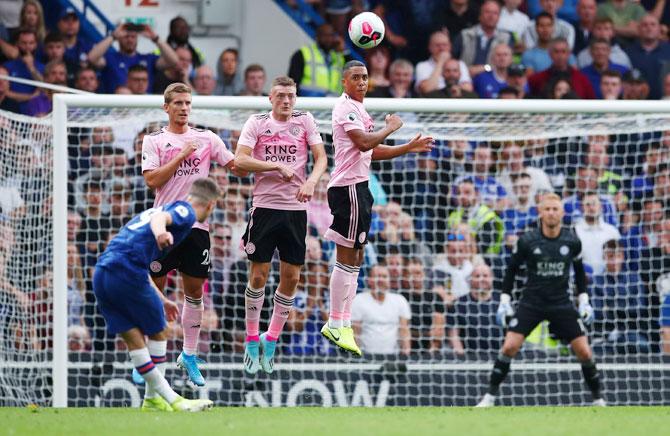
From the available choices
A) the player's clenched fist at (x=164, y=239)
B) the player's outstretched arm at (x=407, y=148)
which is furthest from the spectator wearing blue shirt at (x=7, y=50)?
the player's clenched fist at (x=164, y=239)

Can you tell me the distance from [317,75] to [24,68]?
3.86 meters

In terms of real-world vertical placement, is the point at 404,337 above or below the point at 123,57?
below

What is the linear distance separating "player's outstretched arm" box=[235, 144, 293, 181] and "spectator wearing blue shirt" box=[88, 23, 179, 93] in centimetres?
603

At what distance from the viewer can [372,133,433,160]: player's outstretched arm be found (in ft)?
41.8

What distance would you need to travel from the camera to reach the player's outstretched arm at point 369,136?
40.9 ft

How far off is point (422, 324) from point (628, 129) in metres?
3.41

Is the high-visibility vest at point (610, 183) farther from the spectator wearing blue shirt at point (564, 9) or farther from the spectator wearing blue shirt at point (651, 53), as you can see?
the spectator wearing blue shirt at point (564, 9)

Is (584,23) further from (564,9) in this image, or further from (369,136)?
(369,136)

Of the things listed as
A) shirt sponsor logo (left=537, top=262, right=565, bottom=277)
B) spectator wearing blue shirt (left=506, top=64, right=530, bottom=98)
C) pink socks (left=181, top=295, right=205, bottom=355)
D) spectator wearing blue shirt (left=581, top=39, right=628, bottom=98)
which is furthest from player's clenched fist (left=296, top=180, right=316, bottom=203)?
spectator wearing blue shirt (left=581, top=39, right=628, bottom=98)

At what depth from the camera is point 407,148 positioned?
12805 mm

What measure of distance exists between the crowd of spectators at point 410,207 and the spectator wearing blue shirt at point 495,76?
27 mm

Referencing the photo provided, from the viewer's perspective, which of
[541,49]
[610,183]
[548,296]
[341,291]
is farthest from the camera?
[541,49]

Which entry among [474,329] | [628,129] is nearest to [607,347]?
[474,329]

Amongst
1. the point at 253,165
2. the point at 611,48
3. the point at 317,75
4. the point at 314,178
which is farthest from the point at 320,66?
the point at 314,178
